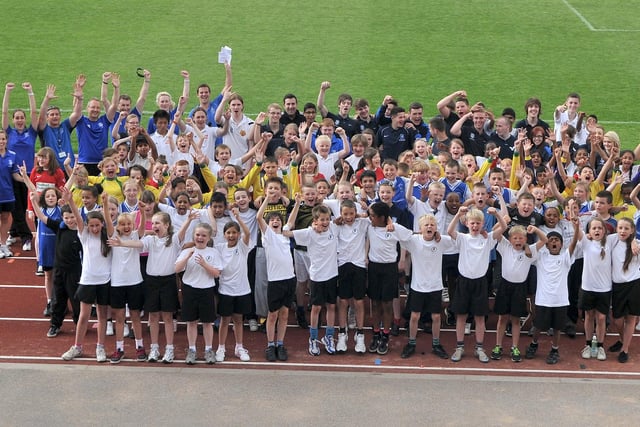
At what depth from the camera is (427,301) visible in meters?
11.0

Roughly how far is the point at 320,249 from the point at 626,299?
3433mm

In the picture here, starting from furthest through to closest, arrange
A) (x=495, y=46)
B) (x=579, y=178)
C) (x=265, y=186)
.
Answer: (x=495, y=46)
(x=579, y=178)
(x=265, y=186)

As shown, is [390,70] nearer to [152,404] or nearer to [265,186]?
[265,186]

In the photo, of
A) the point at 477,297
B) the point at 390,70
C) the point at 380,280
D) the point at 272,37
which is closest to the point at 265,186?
the point at 380,280

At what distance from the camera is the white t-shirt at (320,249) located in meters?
11.0

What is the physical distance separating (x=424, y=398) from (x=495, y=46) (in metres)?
17.0

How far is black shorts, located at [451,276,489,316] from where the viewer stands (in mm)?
10906

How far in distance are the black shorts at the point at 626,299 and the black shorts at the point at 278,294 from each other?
3636 mm

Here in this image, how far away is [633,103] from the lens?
2183cm

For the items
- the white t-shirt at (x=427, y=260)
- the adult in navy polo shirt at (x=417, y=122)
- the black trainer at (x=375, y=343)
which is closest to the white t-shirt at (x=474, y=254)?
the white t-shirt at (x=427, y=260)

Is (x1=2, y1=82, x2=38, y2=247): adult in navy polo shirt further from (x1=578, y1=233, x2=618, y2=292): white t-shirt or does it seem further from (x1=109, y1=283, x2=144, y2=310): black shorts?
(x1=578, y1=233, x2=618, y2=292): white t-shirt

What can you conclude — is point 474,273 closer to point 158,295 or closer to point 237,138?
point 158,295

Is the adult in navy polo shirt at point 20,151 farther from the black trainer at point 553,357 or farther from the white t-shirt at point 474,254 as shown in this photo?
the black trainer at point 553,357

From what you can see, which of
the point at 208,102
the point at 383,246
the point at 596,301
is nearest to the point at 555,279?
the point at 596,301
